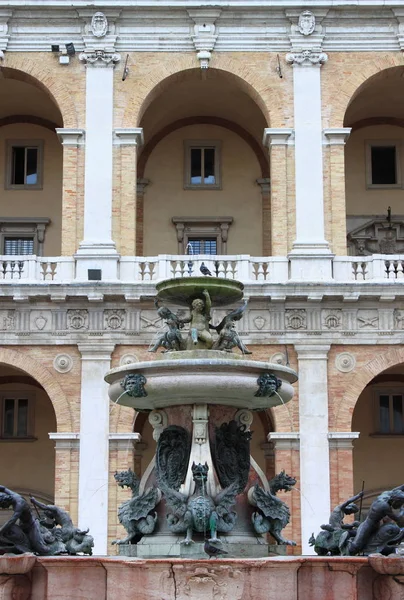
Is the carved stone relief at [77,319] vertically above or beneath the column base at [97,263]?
beneath

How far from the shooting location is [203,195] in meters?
30.0

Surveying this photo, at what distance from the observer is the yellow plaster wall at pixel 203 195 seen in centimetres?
2959

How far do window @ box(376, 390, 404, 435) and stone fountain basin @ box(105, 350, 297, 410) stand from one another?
16.3 meters

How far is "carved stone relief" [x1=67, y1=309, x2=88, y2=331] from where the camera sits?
25000mm

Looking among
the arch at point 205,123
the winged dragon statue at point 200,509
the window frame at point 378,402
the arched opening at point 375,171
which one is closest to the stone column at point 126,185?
the arch at point 205,123

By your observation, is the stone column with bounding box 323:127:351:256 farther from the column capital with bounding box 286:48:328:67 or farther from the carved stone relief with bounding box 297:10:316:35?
the carved stone relief with bounding box 297:10:316:35

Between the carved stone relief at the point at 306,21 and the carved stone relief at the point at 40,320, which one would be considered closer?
the carved stone relief at the point at 40,320

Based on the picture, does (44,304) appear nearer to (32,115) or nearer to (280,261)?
(280,261)

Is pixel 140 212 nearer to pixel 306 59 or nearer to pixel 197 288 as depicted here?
pixel 306 59

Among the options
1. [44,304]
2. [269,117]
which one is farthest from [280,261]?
[44,304]

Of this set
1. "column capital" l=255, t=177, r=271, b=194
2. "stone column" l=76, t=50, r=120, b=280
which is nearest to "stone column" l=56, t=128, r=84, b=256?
"stone column" l=76, t=50, r=120, b=280

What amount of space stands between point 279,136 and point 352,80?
2.07 meters

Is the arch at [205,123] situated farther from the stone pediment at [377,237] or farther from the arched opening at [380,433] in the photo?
the arched opening at [380,433]

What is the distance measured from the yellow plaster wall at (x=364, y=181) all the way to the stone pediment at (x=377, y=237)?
45 centimetres
